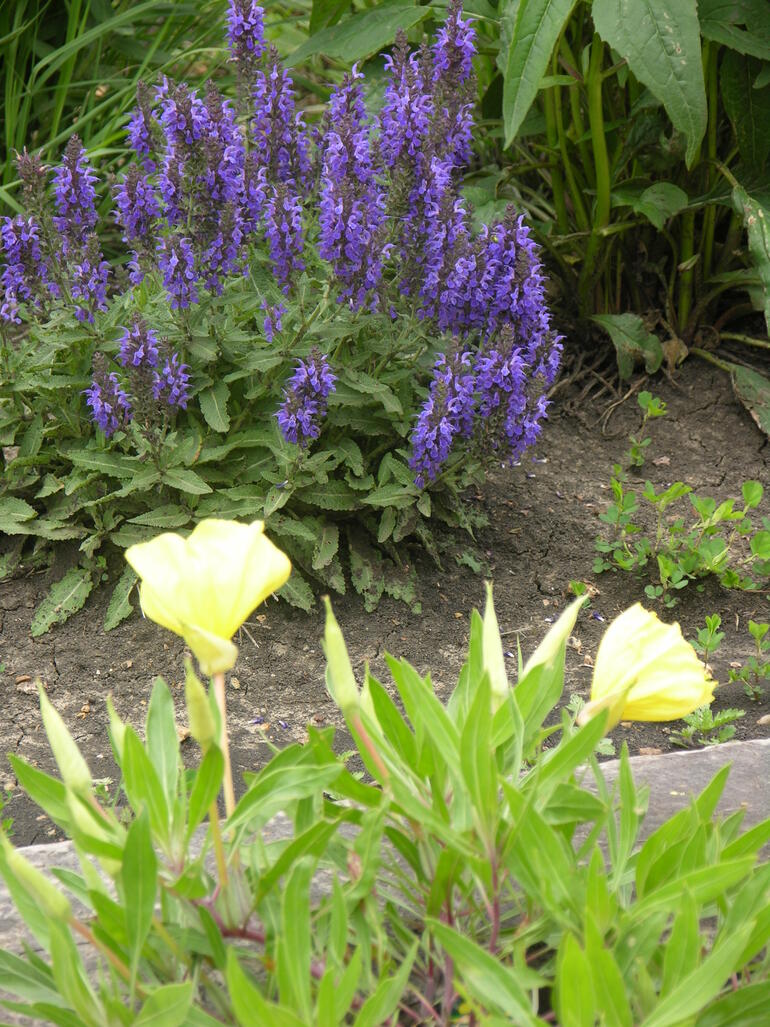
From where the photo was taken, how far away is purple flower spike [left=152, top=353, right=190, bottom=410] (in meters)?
2.56

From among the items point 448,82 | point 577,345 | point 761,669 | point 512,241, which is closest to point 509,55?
point 448,82

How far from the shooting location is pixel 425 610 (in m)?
2.87

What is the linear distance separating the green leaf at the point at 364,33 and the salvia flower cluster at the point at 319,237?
759mm

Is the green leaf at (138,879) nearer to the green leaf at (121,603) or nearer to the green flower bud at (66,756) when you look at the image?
the green flower bud at (66,756)

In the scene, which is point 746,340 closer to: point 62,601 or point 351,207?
point 351,207

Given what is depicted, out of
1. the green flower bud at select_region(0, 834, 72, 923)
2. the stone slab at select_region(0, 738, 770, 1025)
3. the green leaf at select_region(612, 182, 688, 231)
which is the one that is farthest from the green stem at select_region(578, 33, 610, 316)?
the green flower bud at select_region(0, 834, 72, 923)

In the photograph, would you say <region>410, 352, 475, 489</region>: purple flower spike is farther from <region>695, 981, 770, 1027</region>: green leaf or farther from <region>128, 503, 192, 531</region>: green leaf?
<region>695, 981, 770, 1027</region>: green leaf

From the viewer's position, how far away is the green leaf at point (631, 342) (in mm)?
3756

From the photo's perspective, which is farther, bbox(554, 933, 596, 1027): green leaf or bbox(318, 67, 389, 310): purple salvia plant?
bbox(318, 67, 389, 310): purple salvia plant

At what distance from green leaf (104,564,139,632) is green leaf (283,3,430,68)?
5.26 ft

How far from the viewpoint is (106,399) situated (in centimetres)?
257

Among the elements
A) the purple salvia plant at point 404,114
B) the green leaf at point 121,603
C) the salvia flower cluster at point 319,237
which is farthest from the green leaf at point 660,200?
the green leaf at point 121,603

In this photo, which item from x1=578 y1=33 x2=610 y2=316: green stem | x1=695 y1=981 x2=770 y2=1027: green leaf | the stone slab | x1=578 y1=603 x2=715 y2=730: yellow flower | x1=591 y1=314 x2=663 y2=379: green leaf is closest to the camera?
x1=695 y1=981 x2=770 y2=1027: green leaf

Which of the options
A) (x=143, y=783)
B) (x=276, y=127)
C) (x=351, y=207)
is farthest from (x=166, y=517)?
(x=143, y=783)
